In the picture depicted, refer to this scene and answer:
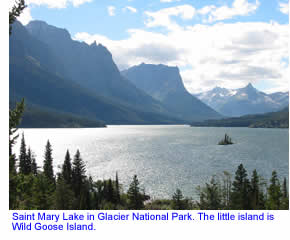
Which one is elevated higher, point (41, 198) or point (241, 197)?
point (241, 197)

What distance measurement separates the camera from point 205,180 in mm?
103125

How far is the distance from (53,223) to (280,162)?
148323mm

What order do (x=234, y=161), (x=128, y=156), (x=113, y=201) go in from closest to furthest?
(x=113, y=201)
(x=234, y=161)
(x=128, y=156)

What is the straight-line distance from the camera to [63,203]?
60.5 m

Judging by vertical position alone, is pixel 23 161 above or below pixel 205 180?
above

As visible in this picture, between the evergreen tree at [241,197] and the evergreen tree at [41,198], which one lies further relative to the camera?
the evergreen tree at [41,198]

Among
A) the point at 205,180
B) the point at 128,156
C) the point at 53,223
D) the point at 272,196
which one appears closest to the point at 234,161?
the point at 205,180

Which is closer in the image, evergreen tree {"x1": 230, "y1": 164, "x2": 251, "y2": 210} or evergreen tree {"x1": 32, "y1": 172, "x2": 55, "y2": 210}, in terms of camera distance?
evergreen tree {"x1": 230, "y1": 164, "x2": 251, "y2": 210}

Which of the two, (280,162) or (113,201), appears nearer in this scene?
(113,201)

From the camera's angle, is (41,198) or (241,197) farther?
(41,198)
